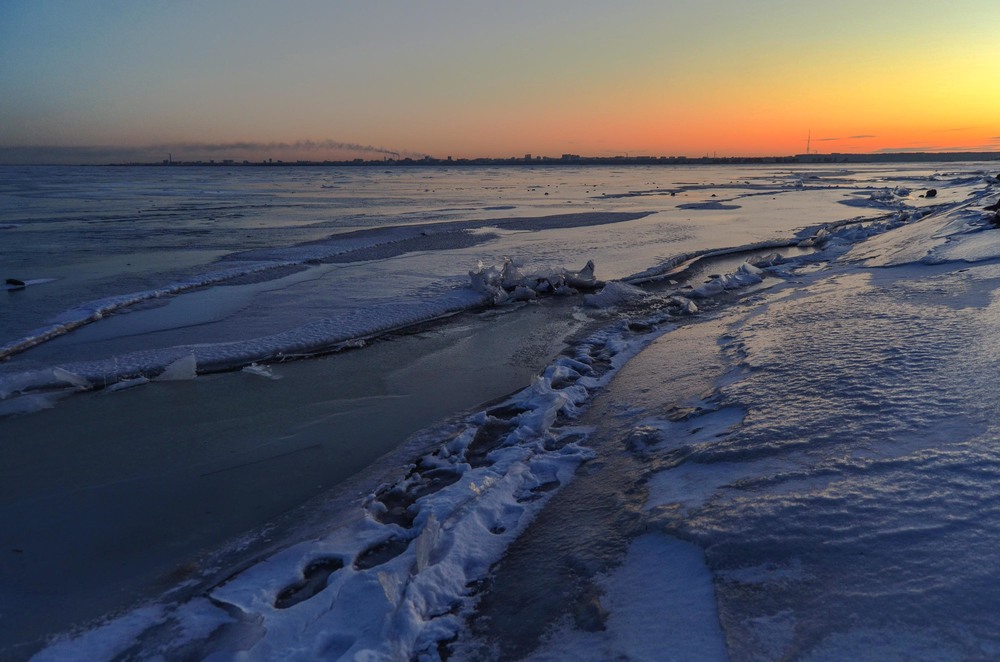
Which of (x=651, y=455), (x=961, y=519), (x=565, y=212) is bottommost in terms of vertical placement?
(x=651, y=455)

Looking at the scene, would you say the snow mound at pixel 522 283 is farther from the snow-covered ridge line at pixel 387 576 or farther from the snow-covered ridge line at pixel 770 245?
the snow-covered ridge line at pixel 387 576

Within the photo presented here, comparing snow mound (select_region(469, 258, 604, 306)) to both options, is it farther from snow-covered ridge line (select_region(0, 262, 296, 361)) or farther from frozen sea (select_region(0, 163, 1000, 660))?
snow-covered ridge line (select_region(0, 262, 296, 361))

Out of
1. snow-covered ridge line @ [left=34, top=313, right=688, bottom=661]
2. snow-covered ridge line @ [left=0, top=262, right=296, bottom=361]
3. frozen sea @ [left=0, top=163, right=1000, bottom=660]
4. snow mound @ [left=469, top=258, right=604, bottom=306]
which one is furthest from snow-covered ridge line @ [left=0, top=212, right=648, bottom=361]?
snow-covered ridge line @ [left=34, top=313, right=688, bottom=661]

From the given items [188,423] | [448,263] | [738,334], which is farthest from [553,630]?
[448,263]

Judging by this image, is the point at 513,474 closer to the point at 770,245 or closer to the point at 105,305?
the point at 105,305

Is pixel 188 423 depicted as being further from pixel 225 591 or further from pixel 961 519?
pixel 961 519

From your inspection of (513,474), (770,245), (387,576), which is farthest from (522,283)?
(387,576)

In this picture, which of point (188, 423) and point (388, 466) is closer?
point (388, 466)
